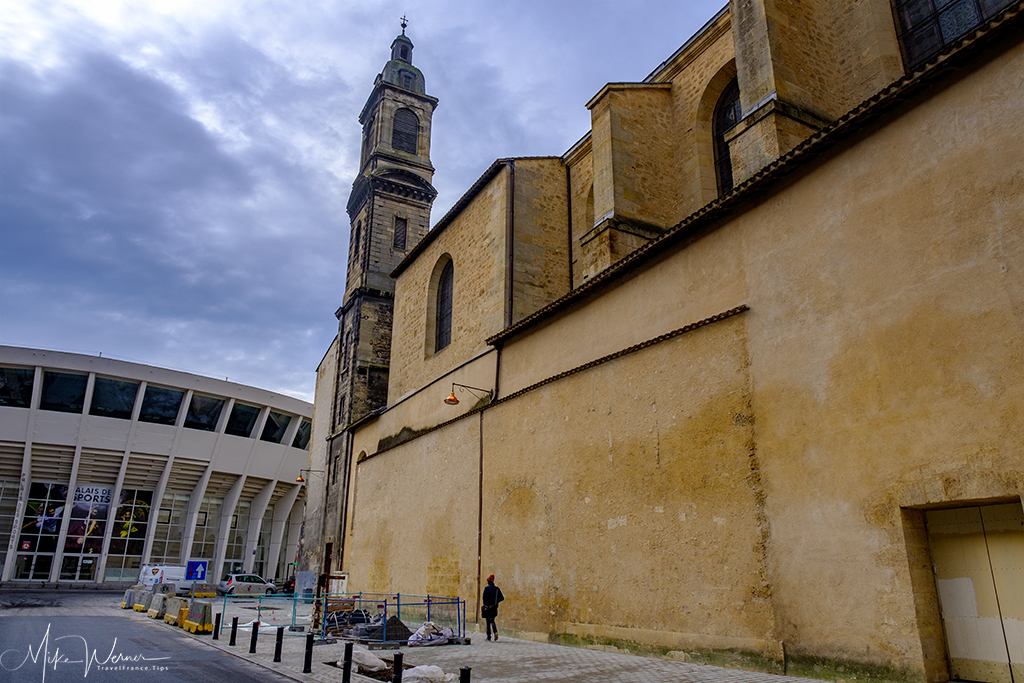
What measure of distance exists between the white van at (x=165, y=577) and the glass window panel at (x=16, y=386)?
415 inches

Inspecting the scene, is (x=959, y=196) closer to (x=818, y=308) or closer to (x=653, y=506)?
(x=818, y=308)

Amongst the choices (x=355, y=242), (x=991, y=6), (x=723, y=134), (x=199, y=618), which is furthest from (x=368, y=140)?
(x=991, y=6)

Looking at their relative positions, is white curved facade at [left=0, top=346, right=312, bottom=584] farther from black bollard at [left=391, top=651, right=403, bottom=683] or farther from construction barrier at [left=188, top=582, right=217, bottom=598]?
black bollard at [left=391, top=651, right=403, bottom=683]

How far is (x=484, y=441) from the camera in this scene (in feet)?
44.4

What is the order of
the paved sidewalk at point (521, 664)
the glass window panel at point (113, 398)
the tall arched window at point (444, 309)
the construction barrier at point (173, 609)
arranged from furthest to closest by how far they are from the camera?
1. the glass window panel at point (113, 398)
2. the tall arched window at point (444, 309)
3. the construction barrier at point (173, 609)
4. the paved sidewalk at point (521, 664)

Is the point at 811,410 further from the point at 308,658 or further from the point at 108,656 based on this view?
the point at 108,656

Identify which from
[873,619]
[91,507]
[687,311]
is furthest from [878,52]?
[91,507]

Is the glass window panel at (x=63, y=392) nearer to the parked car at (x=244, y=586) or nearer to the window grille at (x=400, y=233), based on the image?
the parked car at (x=244, y=586)

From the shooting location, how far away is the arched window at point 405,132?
103 feet

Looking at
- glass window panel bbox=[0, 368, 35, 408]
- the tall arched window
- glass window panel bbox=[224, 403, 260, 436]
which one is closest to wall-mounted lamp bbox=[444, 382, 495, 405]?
the tall arched window

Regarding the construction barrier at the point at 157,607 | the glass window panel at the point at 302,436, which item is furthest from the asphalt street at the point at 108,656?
the glass window panel at the point at 302,436

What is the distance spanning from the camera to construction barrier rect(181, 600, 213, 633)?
12398 millimetres

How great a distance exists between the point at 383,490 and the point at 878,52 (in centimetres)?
1518

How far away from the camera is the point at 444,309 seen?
20.5 metres
